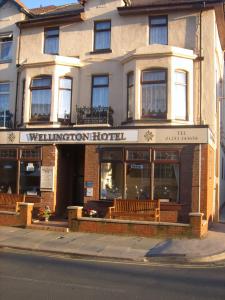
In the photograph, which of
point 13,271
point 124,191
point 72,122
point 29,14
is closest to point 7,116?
point 72,122

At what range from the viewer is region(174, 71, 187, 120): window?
18.0 metres

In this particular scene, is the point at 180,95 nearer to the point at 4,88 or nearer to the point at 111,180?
the point at 111,180

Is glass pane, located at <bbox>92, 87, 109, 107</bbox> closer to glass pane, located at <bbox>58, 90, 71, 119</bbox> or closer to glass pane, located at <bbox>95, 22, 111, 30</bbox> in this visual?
glass pane, located at <bbox>58, 90, 71, 119</bbox>

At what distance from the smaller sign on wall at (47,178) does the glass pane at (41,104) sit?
2.46 m

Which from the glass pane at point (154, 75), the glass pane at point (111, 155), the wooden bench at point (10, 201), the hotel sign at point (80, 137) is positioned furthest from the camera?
the wooden bench at point (10, 201)

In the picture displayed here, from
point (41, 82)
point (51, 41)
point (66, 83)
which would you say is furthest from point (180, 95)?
point (51, 41)

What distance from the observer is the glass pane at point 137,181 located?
688 inches

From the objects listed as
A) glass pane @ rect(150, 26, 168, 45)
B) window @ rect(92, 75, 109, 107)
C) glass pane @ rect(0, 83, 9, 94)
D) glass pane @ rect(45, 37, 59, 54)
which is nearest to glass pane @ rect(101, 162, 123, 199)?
window @ rect(92, 75, 109, 107)

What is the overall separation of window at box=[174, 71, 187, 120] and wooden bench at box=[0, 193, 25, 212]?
24.4 feet

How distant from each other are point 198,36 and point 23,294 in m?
14.3

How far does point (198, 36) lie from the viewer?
18562mm

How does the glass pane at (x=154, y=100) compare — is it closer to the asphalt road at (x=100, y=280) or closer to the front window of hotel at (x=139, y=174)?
the front window of hotel at (x=139, y=174)

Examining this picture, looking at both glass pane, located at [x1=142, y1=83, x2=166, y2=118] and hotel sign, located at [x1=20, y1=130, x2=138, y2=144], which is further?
glass pane, located at [x1=142, y1=83, x2=166, y2=118]

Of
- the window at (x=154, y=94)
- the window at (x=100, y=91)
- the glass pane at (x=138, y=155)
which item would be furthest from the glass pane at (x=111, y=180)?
the window at (x=100, y=91)
